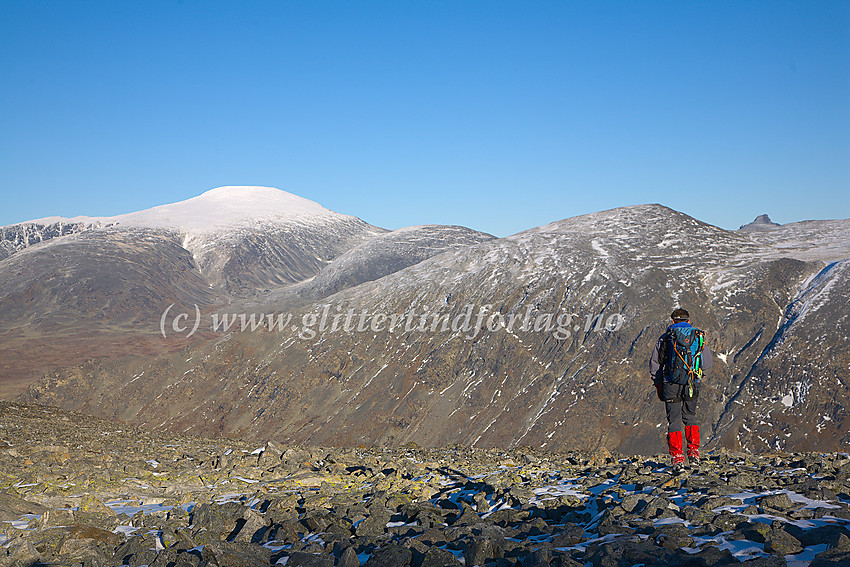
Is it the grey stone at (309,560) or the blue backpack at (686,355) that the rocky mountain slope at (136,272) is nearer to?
the grey stone at (309,560)

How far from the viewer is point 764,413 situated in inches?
1506

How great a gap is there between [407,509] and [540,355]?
4385 centimetres

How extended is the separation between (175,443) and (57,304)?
126 m

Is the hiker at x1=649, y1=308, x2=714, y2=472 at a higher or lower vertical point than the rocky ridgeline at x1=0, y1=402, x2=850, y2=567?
higher

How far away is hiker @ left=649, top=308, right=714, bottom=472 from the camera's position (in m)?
9.59

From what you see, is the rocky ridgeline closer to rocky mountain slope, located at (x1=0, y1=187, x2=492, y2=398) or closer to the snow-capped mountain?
rocky mountain slope, located at (x1=0, y1=187, x2=492, y2=398)

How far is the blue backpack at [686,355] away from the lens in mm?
9578

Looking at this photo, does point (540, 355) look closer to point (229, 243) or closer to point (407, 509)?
point (407, 509)

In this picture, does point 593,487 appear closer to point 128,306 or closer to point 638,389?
point 638,389

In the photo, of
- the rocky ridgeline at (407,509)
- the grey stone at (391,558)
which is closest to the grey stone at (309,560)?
the rocky ridgeline at (407,509)

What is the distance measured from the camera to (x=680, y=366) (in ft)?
31.7

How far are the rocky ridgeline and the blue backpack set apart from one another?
1.57 m

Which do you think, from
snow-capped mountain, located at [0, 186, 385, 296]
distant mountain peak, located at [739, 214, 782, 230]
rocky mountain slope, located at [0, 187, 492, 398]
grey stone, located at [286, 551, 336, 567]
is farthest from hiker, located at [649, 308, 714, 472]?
distant mountain peak, located at [739, 214, 782, 230]

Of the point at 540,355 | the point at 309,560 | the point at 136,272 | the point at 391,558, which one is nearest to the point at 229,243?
the point at 136,272
